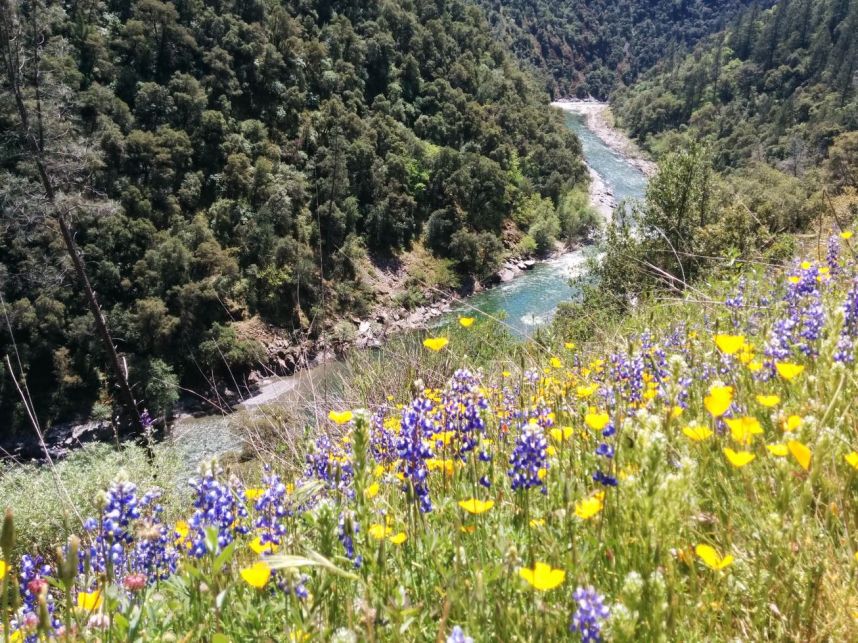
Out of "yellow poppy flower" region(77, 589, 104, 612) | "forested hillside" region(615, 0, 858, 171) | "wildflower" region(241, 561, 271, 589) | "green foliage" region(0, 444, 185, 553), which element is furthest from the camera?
"forested hillside" region(615, 0, 858, 171)

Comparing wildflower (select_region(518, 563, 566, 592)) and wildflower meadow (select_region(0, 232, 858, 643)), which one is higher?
wildflower (select_region(518, 563, 566, 592))

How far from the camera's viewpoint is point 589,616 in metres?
1.05

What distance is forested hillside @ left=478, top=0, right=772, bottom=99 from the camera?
477 ft

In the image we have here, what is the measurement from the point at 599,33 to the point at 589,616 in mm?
192111

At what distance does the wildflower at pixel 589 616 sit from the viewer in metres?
1.05

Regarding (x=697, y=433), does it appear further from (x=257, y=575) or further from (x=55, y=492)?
(x=55, y=492)

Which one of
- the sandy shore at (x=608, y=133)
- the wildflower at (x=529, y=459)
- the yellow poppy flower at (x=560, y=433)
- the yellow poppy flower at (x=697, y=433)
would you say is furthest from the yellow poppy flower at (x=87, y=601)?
the sandy shore at (x=608, y=133)

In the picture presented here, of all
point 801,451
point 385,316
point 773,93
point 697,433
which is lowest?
point 385,316

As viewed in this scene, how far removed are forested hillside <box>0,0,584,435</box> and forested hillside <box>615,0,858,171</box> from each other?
23938 millimetres

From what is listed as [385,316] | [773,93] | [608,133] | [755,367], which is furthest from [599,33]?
[755,367]

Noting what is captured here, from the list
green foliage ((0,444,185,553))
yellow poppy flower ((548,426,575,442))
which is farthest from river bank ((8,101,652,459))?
yellow poppy flower ((548,426,575,442))

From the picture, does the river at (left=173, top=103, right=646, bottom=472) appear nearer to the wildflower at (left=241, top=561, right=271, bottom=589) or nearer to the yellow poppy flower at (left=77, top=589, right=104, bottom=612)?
the yellow poppy flower at (left=77, top=589, right=104, bottom=612)

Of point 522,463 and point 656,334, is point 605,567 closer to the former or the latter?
point 522,463

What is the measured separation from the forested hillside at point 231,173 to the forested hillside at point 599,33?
321 feet
